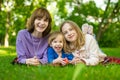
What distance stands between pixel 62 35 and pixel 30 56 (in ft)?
2.93

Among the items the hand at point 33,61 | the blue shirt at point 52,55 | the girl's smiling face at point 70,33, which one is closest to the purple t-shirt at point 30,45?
the blue shirt at point 52,55

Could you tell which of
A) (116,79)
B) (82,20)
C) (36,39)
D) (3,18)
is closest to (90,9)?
(82,20)

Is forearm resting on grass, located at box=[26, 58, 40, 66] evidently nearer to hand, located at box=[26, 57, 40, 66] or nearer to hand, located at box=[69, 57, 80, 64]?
hand, located at box=[26, 57, 40, 66]

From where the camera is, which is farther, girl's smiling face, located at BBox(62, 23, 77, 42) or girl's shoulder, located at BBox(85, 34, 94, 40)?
girl's shoulder, located at BBox(85, 34, 94, 40)

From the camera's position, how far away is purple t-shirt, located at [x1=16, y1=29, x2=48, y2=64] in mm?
7066

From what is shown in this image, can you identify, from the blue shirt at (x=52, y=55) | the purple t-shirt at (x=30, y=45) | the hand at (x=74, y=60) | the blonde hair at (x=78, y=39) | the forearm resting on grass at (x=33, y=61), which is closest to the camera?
the hand at (x=74, y=60)

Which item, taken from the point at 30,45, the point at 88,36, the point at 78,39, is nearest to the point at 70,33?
the point at 78,39

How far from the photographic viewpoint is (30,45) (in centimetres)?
717

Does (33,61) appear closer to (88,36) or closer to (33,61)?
(33,61)

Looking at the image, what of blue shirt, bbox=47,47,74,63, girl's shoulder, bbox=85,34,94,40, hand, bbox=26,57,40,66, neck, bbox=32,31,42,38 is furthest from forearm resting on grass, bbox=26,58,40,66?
girl's shoulder, bbox=85,34,94,40

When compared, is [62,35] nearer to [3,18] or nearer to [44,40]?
[44,40]

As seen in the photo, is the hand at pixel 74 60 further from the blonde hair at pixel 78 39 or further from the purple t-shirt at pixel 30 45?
the purple t-shirt at pixel 30 45

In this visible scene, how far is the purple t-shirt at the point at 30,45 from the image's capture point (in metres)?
7.07

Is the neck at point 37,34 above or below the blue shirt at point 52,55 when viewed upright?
above
